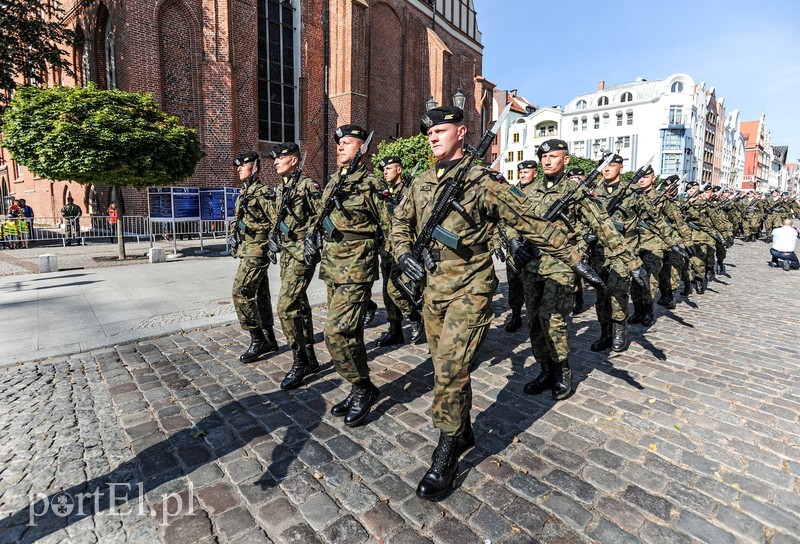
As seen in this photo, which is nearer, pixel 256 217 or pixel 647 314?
pixel 256 217

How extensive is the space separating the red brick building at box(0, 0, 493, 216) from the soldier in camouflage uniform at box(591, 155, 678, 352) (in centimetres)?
1756

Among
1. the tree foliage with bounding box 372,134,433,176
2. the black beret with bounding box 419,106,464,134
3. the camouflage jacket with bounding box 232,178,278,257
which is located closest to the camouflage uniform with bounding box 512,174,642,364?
the black beret with bounding box 419,106,464,134

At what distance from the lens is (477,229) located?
2760mm

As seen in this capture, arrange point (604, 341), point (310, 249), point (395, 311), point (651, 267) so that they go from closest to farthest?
point (310, 249) → point (604, 341) → point (395, 311) → point (651, 267)

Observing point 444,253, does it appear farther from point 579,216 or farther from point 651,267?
point 651,267

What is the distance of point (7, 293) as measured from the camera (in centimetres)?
796

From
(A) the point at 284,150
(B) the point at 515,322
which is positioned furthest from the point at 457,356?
(B) the point at 515,322

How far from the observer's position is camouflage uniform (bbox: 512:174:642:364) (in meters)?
3.97

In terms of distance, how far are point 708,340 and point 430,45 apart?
90.6 ft

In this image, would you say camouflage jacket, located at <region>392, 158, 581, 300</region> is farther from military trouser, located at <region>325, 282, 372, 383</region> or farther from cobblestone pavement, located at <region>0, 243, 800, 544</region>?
cobblestone pavement, located at <region>0, 243, 800, 544</region>

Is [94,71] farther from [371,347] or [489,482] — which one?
[489,482]

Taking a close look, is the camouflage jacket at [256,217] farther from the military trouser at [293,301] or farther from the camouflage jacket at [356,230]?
the camouflage jacket at [356,230]

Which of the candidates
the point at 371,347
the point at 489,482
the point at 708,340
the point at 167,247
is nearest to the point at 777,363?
the point at 708,340

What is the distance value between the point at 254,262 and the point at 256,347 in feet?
3.29
